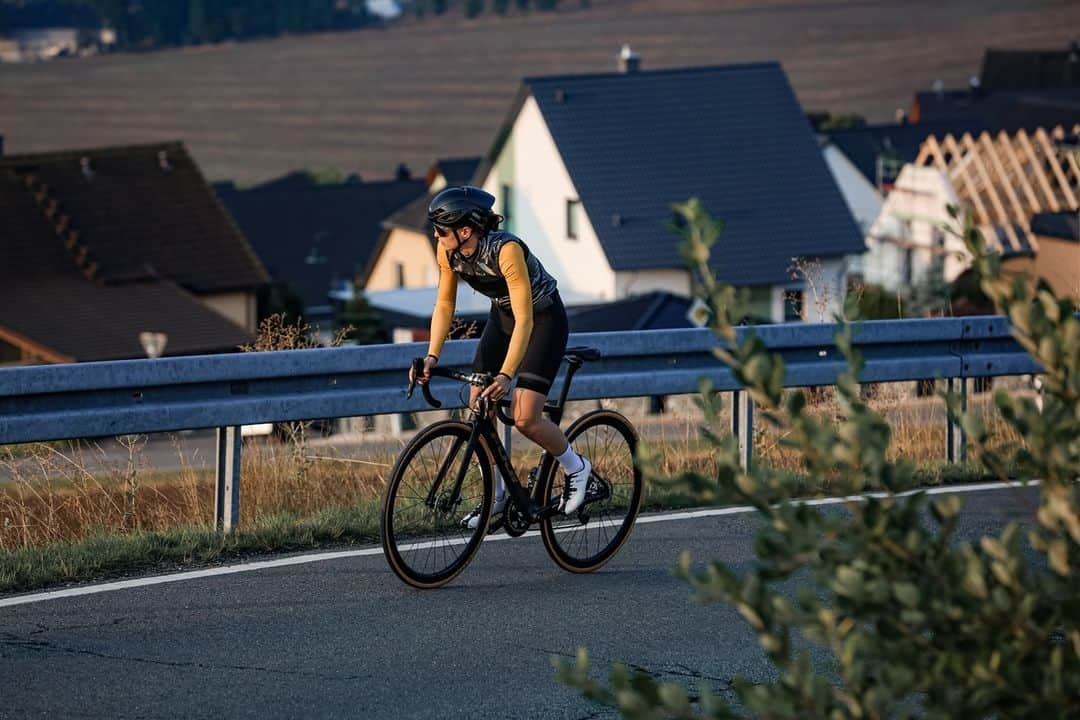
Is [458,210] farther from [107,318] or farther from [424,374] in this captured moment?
[107,318]

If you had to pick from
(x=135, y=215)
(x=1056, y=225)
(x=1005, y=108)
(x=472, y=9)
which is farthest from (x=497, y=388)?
(x=472, y=9)

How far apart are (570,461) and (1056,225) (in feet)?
133

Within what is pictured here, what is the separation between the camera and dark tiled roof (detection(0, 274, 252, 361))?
46.5 m

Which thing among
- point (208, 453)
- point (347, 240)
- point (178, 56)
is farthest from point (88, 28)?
point (208, 453)

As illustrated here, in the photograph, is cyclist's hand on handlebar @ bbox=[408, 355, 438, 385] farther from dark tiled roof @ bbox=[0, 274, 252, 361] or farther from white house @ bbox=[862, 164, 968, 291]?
white house @ bbox=[862, 164, 968, 291]

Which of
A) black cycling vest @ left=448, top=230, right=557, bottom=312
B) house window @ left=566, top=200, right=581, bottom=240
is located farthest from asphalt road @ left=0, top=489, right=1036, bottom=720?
house window @ left=566, top=200, right=581, bottom=240

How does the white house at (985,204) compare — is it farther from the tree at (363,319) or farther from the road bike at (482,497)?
the road bike at (482,497)

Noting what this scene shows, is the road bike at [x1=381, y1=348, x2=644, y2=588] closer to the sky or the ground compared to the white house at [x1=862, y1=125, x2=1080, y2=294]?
closer to the ground

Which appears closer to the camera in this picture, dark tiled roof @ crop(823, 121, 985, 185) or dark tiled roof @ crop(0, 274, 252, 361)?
dark tiled roof @ crop(0, 274, 252, 361)

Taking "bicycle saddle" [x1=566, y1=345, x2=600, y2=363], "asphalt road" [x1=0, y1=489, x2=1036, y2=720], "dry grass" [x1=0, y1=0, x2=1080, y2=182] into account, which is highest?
"dry grass" [x1=0, y1=0, x2=1080, y2=182]

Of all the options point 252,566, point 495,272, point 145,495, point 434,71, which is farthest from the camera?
point 434,71

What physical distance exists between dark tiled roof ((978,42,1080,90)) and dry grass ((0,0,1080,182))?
11.0 metres

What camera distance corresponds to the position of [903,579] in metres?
3.61

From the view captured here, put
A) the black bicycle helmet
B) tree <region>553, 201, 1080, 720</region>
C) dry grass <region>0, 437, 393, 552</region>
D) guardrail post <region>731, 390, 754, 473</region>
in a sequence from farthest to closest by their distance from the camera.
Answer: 1. guardrail post <region>731, 390, 754, 473</region>
2. dry grass <region>0, 437, 393, 552</region>
3. the black bicycle helmet
4. tree <region>553, 201, 1080, 720</region>
